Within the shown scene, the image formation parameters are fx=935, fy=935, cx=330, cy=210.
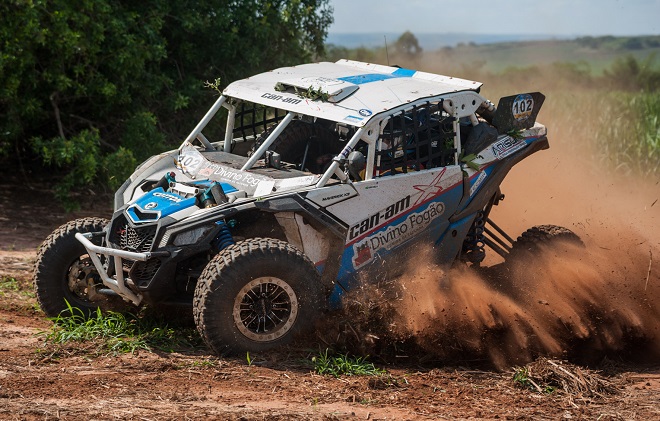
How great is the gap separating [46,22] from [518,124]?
6292 millimetres

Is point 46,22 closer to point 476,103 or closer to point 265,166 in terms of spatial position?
point 265,166

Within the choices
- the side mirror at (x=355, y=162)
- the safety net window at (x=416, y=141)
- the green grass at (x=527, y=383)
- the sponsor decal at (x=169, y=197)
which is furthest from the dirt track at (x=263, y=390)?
the safety net window at (x=416, y=141)

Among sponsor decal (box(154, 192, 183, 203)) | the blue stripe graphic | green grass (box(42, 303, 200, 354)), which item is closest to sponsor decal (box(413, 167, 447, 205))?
the blue stripe graphic

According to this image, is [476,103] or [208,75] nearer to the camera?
[476,103]

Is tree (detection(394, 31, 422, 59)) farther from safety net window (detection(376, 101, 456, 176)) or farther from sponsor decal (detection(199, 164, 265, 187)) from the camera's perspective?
sponsor decal (detection(199, 164, 265, 187))

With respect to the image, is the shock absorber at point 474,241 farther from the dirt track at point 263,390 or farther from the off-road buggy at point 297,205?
the dirt track at point 263,390

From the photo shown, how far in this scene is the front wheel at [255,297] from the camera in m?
7.14

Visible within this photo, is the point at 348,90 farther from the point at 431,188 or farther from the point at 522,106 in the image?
the point at 522,106

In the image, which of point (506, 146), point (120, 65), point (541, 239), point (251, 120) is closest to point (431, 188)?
point (506, 146)

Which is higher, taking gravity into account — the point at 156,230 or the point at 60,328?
the point at 156,230

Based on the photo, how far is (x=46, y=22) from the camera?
39.4 ft

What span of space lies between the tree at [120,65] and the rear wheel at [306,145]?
2713 mm

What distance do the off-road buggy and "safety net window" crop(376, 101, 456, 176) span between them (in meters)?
0.01

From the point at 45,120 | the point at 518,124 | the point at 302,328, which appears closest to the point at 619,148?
the point at 518,124
